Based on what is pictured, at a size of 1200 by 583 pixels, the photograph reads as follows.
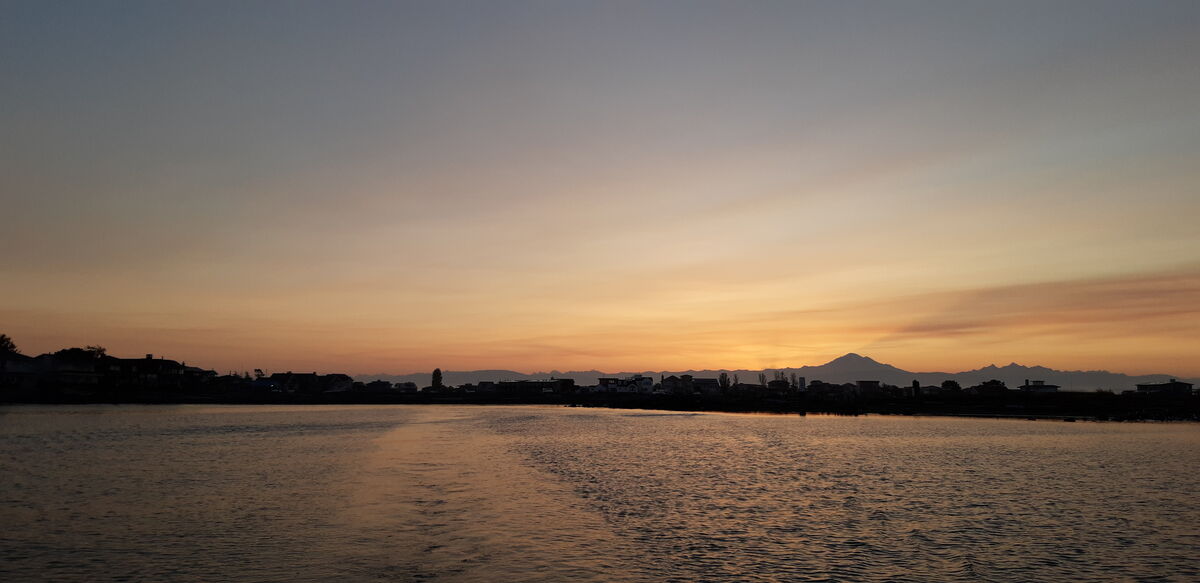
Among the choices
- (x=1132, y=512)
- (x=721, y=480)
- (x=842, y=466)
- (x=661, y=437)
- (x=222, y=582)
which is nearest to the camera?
(x=222, y=582)

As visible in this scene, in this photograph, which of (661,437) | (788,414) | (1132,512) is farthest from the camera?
(788,414)

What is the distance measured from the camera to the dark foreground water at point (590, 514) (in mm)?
24516

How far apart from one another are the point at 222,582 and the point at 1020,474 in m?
52.3

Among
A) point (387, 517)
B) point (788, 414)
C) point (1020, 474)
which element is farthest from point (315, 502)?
point (788, 414)

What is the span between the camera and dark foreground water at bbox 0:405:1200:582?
80.4ft

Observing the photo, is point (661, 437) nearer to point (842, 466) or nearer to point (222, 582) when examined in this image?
point (842, 466)

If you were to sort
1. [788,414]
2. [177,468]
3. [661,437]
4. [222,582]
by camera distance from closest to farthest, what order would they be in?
1. [222,582]
2. [177,468]
3. [661,437]
4. [788,414]

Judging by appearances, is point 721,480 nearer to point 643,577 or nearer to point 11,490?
point 643,577

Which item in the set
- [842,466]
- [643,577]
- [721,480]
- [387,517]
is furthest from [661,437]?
[643,577]

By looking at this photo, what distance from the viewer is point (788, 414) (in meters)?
181

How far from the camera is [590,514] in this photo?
116 ft

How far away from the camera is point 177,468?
173ft

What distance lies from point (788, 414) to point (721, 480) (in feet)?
458

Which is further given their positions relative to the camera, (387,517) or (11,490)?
(11,490)
